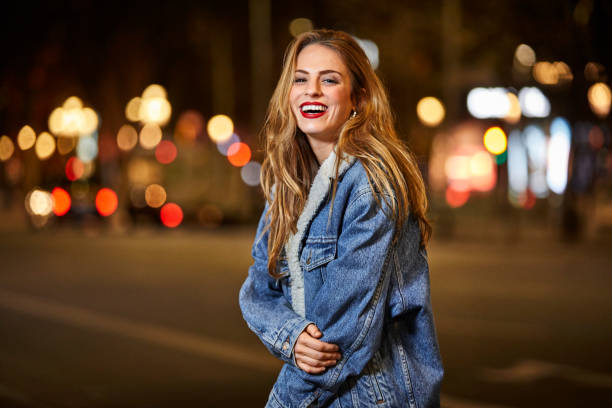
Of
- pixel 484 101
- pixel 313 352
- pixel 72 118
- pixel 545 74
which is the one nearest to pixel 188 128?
pixel 72 118

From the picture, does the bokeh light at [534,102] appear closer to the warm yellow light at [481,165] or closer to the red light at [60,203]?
the red light at [60,203]

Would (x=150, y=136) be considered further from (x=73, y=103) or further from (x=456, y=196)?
(x=456, y=196)

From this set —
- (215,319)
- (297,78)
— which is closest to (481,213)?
(215,319)

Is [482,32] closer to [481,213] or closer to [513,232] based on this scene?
[513,232]

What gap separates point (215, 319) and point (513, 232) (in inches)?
537

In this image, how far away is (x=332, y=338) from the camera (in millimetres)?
2285

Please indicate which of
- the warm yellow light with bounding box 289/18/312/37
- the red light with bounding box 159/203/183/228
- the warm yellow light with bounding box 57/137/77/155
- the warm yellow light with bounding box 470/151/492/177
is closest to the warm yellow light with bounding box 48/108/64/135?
the red light with bounding box 159/203/183/228

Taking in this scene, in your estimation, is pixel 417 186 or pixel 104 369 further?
pixel 104 369

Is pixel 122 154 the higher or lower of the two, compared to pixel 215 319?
higher

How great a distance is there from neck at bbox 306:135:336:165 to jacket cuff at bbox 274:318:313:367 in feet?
1.97

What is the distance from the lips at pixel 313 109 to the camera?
2590 millimetres

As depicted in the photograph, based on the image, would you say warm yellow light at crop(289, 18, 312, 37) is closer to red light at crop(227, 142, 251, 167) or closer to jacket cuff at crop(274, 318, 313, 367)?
red light at crop(227, 142, 251, 167)

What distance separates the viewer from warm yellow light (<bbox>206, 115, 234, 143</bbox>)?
35.2 m

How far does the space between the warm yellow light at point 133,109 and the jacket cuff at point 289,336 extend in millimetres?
28093
